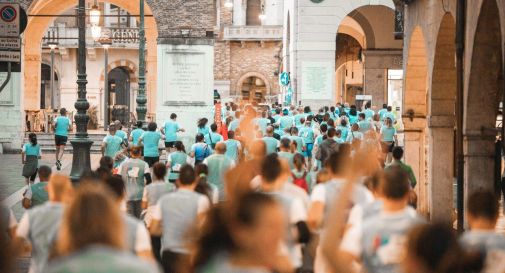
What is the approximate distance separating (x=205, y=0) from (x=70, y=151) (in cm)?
656

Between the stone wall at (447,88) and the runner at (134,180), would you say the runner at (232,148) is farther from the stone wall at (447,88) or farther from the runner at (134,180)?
the runner at (134,180)

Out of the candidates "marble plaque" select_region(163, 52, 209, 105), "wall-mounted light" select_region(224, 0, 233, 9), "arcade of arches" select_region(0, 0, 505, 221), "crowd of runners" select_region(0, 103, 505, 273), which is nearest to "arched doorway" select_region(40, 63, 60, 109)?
"arcade of arches" select_region(0, 0, 505, 221)

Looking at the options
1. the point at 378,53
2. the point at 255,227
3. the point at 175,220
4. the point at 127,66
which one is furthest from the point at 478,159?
the point at 127,66

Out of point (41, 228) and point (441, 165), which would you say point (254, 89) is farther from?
point (41, 228)

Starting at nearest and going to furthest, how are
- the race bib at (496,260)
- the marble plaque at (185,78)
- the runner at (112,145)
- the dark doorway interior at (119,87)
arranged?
the race bib at (496,260) < the runner at (112,145) < the marble plaque at (185,78) < the dark doorway interior at (119,87)

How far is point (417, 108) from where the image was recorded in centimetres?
2134

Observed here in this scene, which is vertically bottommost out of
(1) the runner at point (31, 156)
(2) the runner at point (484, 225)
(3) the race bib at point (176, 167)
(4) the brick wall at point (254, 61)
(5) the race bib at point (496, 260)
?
(1) the runner at point (31, 156)

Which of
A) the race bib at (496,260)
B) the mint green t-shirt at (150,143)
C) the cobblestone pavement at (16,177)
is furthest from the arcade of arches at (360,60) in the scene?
the mint green t-shirt at (150,143)

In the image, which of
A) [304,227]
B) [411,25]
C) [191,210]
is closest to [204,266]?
[304,227]

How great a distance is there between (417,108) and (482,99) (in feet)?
20.3

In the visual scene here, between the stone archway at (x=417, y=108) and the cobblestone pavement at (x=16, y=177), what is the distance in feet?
22.8

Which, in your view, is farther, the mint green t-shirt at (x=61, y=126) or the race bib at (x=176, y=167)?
the mint green t-shirt at (x=61, y=126)

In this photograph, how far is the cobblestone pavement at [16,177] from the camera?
1457cm

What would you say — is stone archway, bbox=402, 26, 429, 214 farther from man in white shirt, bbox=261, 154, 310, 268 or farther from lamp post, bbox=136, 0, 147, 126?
lamp post, bbox=136, 0, 147, 126
